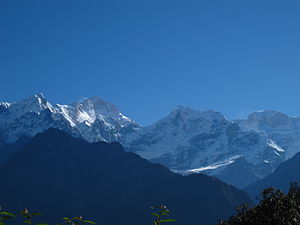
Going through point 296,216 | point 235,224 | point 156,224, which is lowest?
point 156,224

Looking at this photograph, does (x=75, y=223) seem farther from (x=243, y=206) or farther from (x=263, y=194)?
(x=243, y=206)

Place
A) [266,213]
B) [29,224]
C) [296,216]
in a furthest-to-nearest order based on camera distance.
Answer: [266,213] → [296,216] → [29,224]

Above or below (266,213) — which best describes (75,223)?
below

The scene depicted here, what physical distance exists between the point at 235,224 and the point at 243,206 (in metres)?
2.49

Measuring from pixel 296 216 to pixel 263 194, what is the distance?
290 inches

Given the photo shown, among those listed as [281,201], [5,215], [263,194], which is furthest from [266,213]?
[5,215]

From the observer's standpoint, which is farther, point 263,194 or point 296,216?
point 263,194

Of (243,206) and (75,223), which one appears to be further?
(243,206)

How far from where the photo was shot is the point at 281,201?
119ft

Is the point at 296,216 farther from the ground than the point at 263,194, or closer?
closer

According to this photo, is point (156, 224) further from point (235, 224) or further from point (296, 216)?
point (235, 224)

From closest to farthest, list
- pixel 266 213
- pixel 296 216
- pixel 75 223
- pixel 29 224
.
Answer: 1. pixel 29 224
2. pixel 75 223
3. pixel 296 216
4. pixel 266 213

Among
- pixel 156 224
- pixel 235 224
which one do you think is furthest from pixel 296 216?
pixel 156 224

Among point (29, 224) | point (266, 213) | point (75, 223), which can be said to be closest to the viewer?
point (29, 224)
